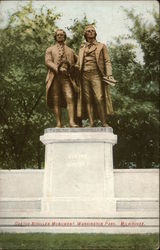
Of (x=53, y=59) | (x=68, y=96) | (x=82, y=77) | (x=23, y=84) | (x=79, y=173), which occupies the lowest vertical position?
(x=79, y=173)

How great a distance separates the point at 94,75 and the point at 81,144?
1.93m

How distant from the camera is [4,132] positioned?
1684 centimetres

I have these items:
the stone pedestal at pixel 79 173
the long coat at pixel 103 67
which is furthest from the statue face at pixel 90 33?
the stone pedestal at pixel 79 173

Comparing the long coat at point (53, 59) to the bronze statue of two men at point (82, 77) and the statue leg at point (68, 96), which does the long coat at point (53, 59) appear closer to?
the bronze statue of two men at point (82, 77)

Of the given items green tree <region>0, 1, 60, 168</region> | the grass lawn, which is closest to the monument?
the grass lawn

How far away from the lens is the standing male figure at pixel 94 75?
417 inches

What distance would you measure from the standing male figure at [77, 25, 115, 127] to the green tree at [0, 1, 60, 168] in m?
5.79

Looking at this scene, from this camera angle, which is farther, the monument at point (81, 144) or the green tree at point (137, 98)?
the green tree at point (137, 98)

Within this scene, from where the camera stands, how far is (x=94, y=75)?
10648mm

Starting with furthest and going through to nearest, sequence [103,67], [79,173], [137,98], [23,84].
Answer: [137,98] → [23,84] → [103,67] → [79,173]

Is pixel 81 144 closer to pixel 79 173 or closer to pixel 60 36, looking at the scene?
pixel 79 173

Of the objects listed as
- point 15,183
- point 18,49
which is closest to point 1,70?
point 18,49

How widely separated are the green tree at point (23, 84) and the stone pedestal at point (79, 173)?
6.22m

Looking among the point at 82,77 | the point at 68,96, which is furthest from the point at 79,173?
the point at 82,77
